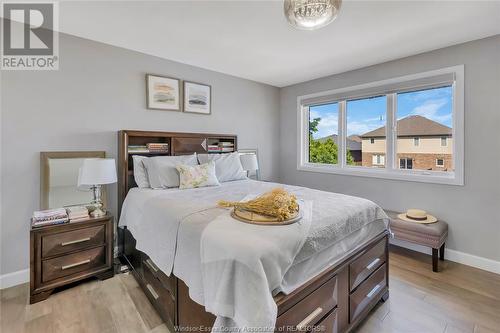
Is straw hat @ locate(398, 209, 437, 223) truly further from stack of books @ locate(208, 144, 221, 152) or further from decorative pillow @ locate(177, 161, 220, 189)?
stack of books @ locate(208, 144, 221, 152)

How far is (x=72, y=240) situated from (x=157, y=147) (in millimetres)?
1328

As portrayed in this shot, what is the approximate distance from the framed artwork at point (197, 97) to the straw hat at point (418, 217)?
3.00 m

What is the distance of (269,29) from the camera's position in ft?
7.79

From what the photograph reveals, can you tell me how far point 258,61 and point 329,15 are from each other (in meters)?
1.75

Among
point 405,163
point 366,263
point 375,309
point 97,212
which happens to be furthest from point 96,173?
point 405,163

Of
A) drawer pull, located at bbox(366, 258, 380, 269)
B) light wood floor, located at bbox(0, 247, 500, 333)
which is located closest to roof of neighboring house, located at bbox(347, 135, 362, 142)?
light wood floor, located at bbox(0, 247, 500, 333)

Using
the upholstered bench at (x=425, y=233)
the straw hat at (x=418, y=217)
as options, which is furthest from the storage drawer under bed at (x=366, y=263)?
the straw hat at (x=418, y=217)

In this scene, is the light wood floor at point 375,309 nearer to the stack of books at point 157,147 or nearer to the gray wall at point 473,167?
the gray wall at point 473,167

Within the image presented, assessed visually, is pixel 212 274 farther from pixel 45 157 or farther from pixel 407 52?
pixel 407 52

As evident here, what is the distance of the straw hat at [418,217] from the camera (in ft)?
8.98

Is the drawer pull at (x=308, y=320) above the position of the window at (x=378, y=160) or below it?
below

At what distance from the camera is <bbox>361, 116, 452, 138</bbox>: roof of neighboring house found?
115 inches

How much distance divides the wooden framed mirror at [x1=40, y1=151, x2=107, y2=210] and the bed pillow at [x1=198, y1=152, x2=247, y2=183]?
1.32 m

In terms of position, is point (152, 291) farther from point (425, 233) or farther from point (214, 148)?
point (425, 233)
